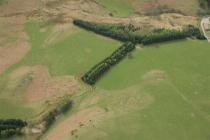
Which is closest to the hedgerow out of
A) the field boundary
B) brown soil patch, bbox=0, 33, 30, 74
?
the field boundary

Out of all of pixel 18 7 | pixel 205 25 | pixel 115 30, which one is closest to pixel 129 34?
pixel 115 30

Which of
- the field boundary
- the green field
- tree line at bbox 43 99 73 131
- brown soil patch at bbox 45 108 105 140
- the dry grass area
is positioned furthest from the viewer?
the field boundary

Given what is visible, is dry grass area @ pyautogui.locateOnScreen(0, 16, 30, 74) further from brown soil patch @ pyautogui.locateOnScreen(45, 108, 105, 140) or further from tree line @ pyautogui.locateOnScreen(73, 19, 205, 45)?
brown soil patch @ pyautogui.locateOnScreen(45, 108, 105, 140)

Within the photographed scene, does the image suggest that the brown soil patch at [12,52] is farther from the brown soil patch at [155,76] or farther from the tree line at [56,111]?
the brown soil patch at [155,76]

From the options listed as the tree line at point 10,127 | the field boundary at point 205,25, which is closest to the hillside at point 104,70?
the tree line at point 10,127

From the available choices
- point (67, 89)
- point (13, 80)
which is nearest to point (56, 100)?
point (67, 89)
